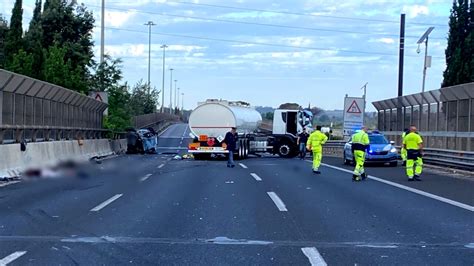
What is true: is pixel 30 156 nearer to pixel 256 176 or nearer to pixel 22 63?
pixel 256 176

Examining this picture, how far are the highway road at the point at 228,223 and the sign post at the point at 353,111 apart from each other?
24.5m

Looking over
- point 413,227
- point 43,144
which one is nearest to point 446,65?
point 43,144

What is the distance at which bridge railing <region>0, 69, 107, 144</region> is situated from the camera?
893 inches

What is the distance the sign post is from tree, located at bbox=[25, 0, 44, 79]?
19858mm

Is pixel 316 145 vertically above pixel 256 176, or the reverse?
pixel 316 145

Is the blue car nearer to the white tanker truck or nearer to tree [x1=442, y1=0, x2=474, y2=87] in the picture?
the white tanker truck

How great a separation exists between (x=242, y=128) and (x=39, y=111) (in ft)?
50.6

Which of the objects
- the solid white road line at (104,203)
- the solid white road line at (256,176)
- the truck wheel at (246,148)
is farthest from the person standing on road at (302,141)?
the solid white road line at (104,203)

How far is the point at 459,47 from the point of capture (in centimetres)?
5031

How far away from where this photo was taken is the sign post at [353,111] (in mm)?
45281

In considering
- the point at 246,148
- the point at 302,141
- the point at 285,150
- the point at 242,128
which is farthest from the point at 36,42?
the point at 302,141

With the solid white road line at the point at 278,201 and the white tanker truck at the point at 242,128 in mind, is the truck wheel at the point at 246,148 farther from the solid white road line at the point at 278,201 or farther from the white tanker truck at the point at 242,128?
the solid white road line at the point at 278,201

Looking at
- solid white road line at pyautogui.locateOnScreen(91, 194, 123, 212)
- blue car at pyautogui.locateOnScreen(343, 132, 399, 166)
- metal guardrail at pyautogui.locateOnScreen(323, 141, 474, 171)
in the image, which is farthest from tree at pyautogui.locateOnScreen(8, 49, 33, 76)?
solid white road line at pyautogui.locateOnScreen(91, 194, 123, 212)

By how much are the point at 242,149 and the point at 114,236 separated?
1201 inches
